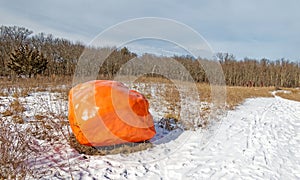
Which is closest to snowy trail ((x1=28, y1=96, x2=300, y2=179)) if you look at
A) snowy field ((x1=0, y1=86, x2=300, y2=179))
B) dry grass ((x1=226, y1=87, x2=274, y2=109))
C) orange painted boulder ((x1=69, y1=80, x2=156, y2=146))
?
snowy field ((x1=0, y1=86, x2=300, y2=179))

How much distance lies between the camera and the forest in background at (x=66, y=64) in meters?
8.12

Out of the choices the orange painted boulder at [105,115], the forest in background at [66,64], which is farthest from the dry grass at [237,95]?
the orange painted boulder at [105,115]

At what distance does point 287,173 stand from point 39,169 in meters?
3.50

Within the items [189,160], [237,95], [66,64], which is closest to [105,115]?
[189,160]

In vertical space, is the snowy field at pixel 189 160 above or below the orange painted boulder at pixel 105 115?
below

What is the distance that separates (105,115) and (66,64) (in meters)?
19.6

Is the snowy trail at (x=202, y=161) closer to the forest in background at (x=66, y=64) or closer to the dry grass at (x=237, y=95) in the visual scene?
the forest in background at (x=66, y=64)

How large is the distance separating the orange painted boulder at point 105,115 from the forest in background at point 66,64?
48.8 inches

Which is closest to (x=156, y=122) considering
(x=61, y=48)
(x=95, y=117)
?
(x=95, y=117)

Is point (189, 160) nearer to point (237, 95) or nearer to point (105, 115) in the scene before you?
point (105, 115)

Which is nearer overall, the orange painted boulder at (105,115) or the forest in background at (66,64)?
the orange painted boulder at (105,115)

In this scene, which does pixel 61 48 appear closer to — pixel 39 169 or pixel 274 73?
pixel 39 169

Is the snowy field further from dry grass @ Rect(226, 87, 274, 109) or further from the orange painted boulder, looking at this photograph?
dry grass @ Rect(226, 87, 274, 109)

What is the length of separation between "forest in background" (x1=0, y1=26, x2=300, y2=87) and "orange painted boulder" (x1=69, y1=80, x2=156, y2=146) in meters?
1.24
